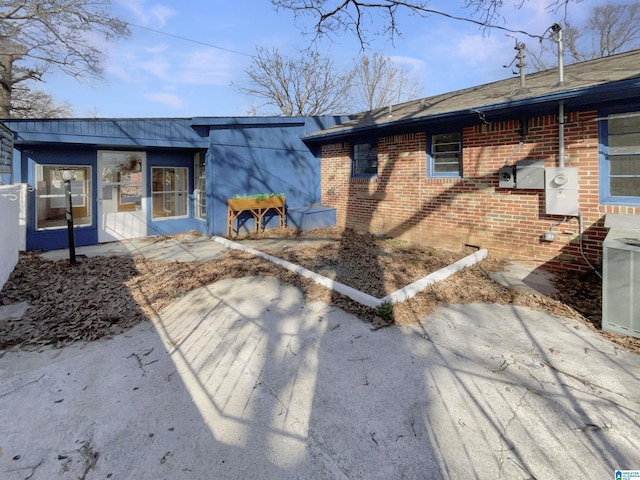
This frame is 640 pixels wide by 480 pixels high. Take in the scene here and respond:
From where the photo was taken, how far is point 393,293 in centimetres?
433

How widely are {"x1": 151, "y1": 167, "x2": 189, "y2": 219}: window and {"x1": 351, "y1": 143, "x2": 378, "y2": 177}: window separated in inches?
196

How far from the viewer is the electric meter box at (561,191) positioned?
216 inches

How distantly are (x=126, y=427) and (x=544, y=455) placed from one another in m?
2.84

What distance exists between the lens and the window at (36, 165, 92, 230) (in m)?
7.45

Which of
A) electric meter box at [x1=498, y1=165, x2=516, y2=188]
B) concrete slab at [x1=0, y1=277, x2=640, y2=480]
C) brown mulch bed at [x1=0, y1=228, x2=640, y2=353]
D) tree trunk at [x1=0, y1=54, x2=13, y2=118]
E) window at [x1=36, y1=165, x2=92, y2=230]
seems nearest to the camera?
concrete slab at [x1=0, y1=277, x2=640, y2=480]

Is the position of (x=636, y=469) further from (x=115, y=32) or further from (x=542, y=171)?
(x=115, y=32)

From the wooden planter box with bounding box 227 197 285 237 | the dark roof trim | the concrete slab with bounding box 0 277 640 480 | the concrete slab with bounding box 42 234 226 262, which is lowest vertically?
the concrete slab with bounding box 0 277 640 480

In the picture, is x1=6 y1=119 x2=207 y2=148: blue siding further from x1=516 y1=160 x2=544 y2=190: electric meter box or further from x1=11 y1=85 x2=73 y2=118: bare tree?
x1=11 y1=85 x2=73 y2=118: bare tree

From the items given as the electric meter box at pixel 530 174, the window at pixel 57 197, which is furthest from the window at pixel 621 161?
the window at pixel 57 197

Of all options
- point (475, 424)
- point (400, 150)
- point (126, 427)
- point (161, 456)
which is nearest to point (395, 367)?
point (475, 424)

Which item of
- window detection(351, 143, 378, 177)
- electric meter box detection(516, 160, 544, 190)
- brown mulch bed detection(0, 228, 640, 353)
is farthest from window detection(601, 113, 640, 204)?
window detection(351, 143, 378, 177)

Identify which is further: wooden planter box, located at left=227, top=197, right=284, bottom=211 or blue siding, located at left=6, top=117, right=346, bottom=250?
wooden planter box, located at left=227, top=197, right=284, bottom=211

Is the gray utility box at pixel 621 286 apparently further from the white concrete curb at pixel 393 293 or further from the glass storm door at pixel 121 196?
the glass storm door at pixel 121 196

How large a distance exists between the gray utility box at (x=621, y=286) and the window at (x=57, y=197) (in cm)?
1003
